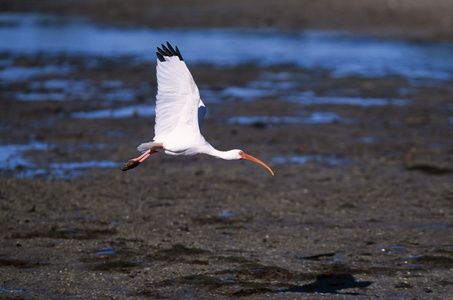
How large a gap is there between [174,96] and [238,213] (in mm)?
2604

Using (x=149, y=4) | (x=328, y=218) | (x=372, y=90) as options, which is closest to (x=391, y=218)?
(x=328, y=218)

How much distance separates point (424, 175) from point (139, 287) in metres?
6.86

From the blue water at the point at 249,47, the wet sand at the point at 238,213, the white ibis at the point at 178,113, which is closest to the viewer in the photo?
the wet sand at the point at 238,213

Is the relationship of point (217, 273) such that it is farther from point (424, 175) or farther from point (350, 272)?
point (424, 175)

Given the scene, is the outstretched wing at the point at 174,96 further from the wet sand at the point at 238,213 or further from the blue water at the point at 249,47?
the blue water at the point at 249,47

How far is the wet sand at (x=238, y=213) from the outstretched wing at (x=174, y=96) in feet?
4.93

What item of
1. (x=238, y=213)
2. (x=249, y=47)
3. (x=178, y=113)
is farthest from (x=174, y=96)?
(x=249, y=47)

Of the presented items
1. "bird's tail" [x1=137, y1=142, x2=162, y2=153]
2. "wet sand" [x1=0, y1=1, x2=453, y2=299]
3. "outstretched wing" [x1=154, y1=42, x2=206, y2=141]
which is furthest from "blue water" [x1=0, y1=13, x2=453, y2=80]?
"bird's tail" [x1=137, y1=142, x2=162, y2=153]

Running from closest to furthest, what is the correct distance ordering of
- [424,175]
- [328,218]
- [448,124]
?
[328,218], [424,175], [448,124]

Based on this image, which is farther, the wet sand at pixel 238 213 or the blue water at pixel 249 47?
the blue water at pixel 249 47

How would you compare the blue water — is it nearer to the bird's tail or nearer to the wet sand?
the wet sand

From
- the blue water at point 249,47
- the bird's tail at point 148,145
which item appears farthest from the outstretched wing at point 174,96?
the blue water at point 249,47

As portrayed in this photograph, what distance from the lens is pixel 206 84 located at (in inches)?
918

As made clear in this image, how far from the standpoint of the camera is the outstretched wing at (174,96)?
30.7 ft
